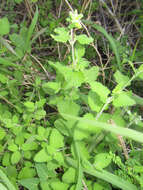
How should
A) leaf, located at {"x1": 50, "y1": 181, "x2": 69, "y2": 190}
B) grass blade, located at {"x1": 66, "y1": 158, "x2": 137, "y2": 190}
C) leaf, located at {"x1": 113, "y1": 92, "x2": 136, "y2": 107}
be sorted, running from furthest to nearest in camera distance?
1. leaf, located at {"x1": 50, "y1": 181, "x2": 69, "y2": 190}
2. grass blade, located at {"x1": 66, "y1": 158, "x2": 137, "y2": 190}
3. leaf, located at {"x1": 113, "y1": 92, "x2": 136, "y2": 107}

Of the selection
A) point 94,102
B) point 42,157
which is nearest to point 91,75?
point 94,102

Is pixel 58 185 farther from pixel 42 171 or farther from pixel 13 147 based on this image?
pixel 13 147

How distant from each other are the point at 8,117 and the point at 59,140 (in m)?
0.55

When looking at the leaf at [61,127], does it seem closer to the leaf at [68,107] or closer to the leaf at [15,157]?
the leaf at [68,107]

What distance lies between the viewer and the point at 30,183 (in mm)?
1425

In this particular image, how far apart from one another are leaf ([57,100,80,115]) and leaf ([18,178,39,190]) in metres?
0.51

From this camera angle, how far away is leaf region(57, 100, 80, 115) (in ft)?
4.48

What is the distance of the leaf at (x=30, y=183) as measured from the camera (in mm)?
1408

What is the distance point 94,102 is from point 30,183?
719 millimetres

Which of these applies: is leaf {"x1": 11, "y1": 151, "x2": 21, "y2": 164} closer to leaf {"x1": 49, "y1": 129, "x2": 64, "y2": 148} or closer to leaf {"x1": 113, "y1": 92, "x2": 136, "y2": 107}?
leaf {"x1": 49, "y1": 129, "x2": 64, "y2": 148}

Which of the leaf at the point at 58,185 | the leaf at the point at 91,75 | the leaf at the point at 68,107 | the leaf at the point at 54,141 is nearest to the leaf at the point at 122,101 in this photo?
the leaf at the point at 91,75

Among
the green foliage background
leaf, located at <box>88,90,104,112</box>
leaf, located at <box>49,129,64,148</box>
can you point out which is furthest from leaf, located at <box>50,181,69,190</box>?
leaf, located at <box>88,90,104,112</box>

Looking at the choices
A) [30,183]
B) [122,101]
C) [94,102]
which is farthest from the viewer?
[30,183]

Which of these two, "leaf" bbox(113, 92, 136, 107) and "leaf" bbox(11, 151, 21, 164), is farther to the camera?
"leaf" bbox(11, 151, 21, 164)
